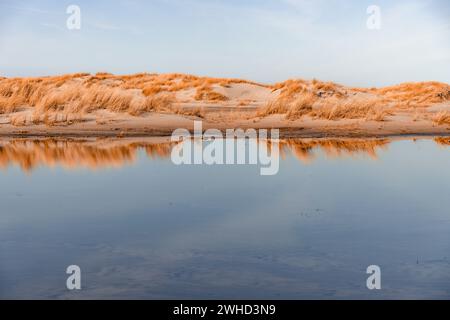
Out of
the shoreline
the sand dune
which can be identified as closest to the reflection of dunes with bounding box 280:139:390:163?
the shoreline

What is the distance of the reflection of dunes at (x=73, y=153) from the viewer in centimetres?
989

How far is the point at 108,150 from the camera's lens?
11672 millimetres

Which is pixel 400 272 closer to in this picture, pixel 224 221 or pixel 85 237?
pixel 224 221

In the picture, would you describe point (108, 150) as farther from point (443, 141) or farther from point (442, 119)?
point (442, 119)

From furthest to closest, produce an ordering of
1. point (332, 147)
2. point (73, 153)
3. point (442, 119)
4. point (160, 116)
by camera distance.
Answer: point (442, 119) < point (160, 116) < point (332, 147) < point (73, 153)

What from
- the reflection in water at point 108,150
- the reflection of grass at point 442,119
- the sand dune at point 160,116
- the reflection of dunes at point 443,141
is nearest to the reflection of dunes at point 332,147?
the reflection in water at point 108,150

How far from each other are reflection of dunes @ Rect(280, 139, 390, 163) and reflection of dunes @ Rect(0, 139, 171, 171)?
92.7 inches

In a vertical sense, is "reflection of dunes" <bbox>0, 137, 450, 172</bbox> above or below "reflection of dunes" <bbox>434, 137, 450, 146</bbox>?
below

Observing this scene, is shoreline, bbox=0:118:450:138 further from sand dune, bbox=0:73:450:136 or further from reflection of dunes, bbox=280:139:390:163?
reflection of dunes, bbox=280:139:390:163

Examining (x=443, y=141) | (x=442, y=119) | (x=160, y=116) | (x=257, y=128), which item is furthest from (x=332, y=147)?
(x=442, y=119)

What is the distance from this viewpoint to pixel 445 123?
62.5 feet

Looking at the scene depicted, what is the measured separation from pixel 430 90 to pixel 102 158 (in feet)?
100.0

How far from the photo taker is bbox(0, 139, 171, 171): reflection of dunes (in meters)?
9.89

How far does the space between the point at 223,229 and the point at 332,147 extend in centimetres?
752
